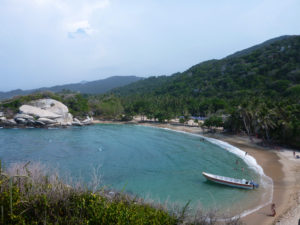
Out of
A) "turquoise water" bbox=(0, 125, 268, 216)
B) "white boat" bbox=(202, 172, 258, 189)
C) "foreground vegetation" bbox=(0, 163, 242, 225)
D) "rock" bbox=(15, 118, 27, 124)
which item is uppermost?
"foreground vegetation" bbox=(0, 163, 242, 225)

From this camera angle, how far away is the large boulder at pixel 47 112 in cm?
6709

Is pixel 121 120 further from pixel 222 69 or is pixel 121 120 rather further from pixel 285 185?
pixel 222 69

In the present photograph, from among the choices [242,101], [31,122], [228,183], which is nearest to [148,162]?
[228,183]

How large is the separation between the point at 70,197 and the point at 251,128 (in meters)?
46.6

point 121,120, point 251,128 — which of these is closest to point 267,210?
point 251,128

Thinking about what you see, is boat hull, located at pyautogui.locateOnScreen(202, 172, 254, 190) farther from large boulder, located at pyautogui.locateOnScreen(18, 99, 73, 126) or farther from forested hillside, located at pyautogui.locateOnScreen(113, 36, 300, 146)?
large boulder, located at pyautogui.locateOnScreen(18, 99, 73, 126)

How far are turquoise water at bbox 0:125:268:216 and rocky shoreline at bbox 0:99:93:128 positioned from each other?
37.8 feet

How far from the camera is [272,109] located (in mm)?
40281

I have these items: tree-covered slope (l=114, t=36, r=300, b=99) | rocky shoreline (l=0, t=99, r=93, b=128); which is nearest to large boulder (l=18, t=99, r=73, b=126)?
rocky shoreline (l=0, t=99, r=93, b=128)

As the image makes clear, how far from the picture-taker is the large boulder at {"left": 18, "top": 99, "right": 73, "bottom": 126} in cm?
6709

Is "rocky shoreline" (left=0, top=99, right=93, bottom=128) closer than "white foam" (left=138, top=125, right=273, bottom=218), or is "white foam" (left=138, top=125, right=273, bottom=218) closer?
"white foam" (left=138, top=125, right=273, bottom=218)

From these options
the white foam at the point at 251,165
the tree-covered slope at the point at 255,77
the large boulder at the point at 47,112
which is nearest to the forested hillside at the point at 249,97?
the tree-covered slope at the point at 255,77

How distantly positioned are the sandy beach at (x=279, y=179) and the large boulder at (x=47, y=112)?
52.6m

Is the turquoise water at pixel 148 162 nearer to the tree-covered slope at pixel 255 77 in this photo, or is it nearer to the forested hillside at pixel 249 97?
the forested hillside at pixel 249 97
